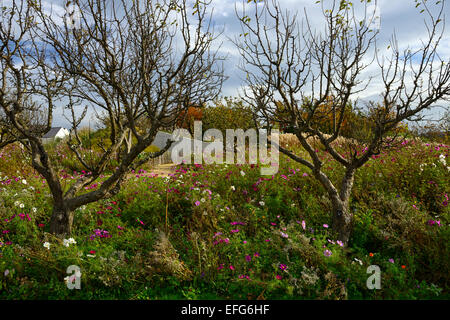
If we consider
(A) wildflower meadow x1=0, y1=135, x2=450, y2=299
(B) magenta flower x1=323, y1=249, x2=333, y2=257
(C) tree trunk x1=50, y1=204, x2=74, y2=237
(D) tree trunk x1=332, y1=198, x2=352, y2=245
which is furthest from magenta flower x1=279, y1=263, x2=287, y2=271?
(C) tree trunk x1=50, y1=204, x2=74, y2=237

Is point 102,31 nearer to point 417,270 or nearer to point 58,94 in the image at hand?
point 58,94

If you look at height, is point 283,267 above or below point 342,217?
below

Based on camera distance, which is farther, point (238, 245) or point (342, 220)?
point (342, 220)

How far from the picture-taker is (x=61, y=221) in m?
3.58

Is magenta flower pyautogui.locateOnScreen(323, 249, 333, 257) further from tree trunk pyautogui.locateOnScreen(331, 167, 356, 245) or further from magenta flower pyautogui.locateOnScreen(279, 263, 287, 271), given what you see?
tree trunk pyautogui.locateOnScreen(331, 167, 356, 245)

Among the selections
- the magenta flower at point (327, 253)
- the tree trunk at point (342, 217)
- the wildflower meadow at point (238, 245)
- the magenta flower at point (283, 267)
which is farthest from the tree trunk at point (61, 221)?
the tree trunk at point (342, 217)

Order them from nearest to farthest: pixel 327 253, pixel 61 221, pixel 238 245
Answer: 1. pixel 327 253
2. pixel 238 245
3. pixel 61 221

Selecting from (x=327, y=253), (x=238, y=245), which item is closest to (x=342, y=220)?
(x=327, y=253)

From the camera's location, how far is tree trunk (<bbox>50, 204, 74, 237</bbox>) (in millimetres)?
3562

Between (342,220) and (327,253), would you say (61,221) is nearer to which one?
(327,253)

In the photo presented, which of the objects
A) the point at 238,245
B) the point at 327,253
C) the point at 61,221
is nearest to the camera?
the point at 327,253

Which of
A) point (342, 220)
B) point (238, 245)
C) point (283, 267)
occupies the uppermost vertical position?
point (342, 220)

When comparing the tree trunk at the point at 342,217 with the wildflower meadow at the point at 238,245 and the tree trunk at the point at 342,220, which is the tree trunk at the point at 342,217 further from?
the wildflower meadow at the point at 238,245
